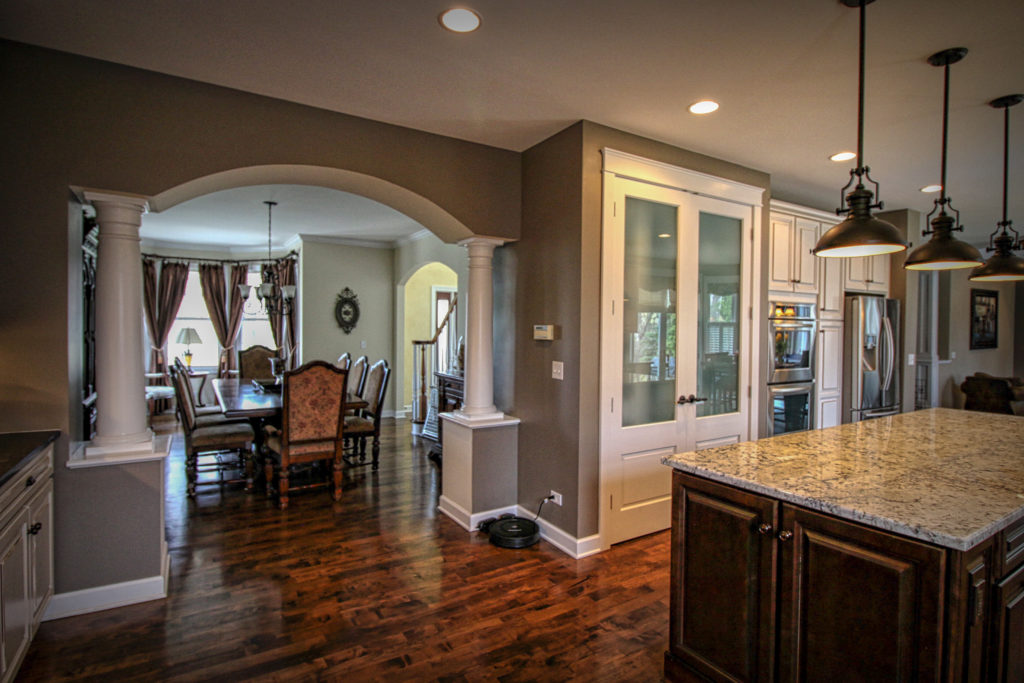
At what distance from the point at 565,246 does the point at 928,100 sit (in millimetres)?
2136

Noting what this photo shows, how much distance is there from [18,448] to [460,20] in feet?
8.36

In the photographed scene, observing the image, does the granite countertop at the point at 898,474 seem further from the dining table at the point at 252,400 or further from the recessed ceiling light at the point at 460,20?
Answer: the dining table at the point at 252,400

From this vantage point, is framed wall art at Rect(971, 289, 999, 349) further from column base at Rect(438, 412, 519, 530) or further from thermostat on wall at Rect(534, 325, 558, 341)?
column base at Rect(438, 412, 519, 530)

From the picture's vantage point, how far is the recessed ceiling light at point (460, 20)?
2049 mm

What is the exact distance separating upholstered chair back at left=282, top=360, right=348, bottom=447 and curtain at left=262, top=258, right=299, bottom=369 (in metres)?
4.23

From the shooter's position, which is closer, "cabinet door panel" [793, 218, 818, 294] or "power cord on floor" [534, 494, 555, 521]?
"power cord on floor" [534, 494, 555, 521]

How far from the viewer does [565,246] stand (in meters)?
3.28

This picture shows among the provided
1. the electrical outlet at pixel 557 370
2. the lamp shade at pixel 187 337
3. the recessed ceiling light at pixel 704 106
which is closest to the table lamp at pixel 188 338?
the lamp shade at pixel 187 337

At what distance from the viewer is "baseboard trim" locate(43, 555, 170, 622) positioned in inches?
95.9

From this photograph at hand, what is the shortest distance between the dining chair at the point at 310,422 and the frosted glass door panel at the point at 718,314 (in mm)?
2819

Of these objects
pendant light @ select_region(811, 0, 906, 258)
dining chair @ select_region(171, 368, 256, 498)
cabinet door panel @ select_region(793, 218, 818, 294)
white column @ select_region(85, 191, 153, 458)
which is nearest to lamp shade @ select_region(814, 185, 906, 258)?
pendant light @ select_region(811, 0, 906, 258)

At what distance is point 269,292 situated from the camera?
6.39 metres

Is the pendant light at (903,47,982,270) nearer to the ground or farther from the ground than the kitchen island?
farther from the ground

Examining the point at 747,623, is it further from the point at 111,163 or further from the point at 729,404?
the point at 111,163
